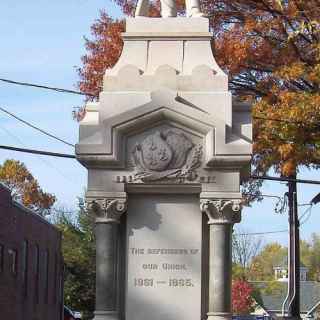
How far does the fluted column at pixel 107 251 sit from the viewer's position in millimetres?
13070

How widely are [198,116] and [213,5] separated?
11324mm

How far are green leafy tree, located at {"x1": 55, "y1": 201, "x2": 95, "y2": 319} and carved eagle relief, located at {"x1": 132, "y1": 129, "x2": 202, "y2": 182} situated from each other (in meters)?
44.7

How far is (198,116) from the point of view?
1320cm

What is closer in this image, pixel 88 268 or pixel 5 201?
pixel 5 201

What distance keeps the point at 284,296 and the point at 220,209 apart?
78.7 metres

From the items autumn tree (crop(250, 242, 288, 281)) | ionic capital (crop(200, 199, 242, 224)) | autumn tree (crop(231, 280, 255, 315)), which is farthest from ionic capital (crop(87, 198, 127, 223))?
autumn tree (crop(250, 242, 288, 281))

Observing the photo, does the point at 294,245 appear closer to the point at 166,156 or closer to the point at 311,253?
the point at 166,156

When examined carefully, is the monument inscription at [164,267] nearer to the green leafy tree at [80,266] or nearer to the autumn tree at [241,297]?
the green leafy tree at [80,266]

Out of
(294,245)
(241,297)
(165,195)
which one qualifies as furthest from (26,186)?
(165,195)

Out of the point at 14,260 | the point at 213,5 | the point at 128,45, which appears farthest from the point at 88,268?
the point at 128,45

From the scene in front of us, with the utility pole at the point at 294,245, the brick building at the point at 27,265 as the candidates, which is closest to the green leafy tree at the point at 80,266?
the brick building at the point at 27,265

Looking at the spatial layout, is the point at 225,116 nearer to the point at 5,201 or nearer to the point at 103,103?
the point at 103,103

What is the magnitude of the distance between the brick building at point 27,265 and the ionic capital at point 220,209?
22590mm

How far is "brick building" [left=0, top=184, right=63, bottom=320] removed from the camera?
3647 centimetres
